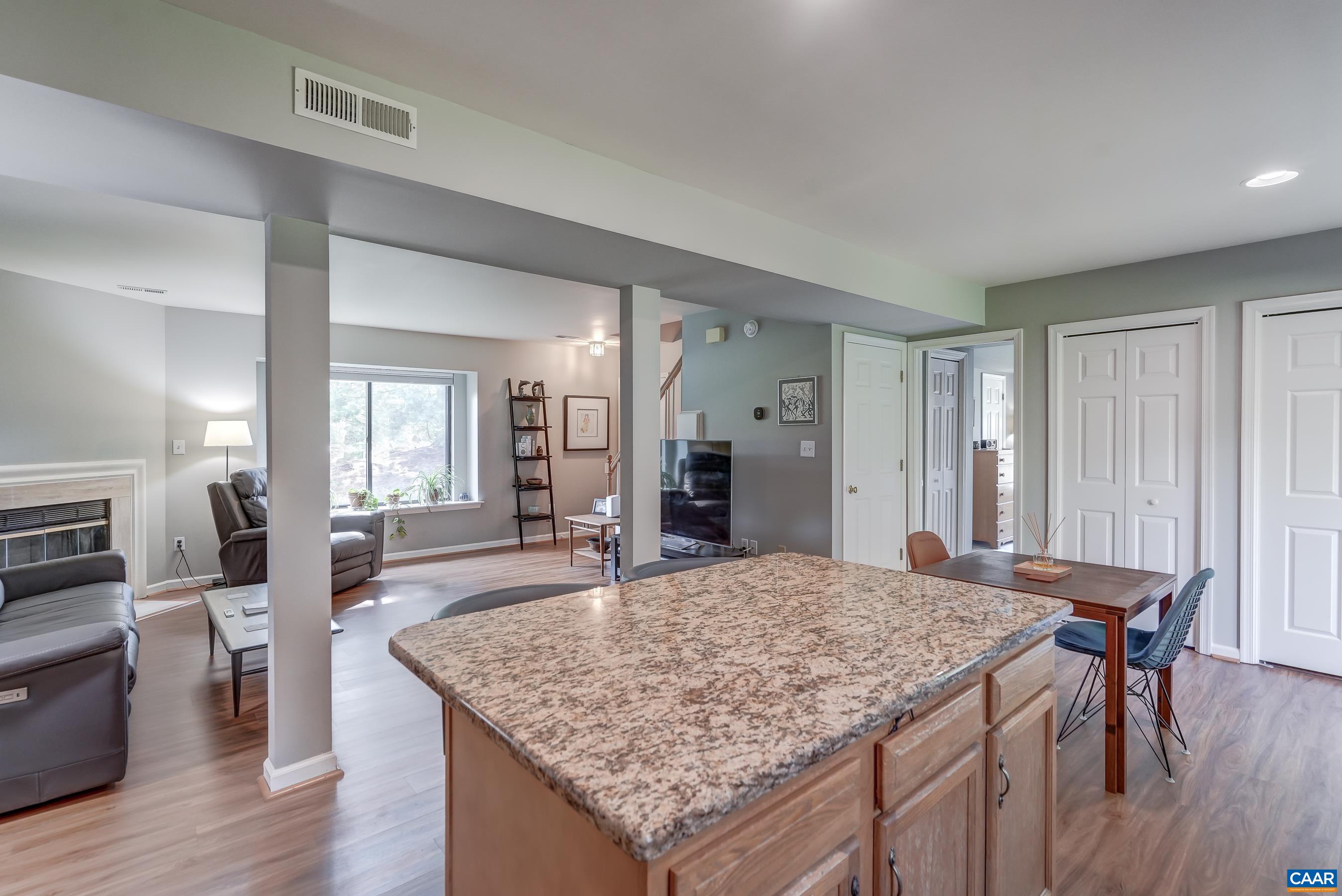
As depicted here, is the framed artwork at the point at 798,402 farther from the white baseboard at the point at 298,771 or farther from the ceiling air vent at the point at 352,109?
the white baseboard at the point at 298,771

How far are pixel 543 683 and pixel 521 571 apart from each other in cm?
510

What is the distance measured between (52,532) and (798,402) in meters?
5.50

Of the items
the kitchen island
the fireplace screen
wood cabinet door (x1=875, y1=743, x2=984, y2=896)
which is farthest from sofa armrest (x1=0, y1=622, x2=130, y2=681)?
the fireplace screen

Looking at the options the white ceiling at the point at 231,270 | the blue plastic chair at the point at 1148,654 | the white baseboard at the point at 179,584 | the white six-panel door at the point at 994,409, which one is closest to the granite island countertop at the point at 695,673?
the blue plastic chair at the point at 1148,654

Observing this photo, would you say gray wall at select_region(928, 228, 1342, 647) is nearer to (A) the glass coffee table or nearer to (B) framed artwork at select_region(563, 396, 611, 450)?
(A) the glass coffee table

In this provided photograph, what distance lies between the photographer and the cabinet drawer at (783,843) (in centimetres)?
74

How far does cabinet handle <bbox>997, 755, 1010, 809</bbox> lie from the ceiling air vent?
2.32 meters

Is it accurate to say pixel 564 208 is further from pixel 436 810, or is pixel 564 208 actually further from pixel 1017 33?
pixel 436 810

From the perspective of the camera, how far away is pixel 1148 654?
229cm

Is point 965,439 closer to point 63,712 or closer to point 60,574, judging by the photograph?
point 63,712

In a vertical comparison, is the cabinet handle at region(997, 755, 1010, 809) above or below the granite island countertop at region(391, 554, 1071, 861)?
below

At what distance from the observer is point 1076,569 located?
283 cm

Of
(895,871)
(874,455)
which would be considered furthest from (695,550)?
(895,871)

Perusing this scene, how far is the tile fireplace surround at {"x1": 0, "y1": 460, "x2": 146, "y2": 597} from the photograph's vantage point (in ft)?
13.5
